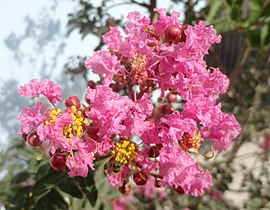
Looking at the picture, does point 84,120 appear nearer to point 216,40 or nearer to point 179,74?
point 179,74

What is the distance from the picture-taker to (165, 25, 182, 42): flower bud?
90 centimetres

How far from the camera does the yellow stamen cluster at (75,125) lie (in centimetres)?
84

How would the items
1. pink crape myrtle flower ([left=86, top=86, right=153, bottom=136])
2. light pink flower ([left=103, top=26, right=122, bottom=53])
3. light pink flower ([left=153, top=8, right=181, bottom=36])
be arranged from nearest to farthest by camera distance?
1. pink crape myrtle flower ([left=86, top=86, right=153, bottom=136])
2. light pink flower ([left=153, top=8, right=181, bottom=36])
3. light pink flower ([left=103, top=26, right=122, bottom=53])

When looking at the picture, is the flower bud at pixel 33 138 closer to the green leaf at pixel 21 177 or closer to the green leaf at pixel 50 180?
the green leaf at pixel 50 180

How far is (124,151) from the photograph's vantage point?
2.97ft

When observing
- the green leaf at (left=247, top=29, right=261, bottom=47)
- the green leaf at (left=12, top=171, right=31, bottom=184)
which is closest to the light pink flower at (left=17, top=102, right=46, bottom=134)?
the green leaf at (left=12, top=171, right=31, bottom=184)

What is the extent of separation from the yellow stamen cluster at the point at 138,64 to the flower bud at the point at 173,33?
0.19ft

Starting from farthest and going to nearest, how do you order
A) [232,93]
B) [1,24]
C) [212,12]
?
[232,93] < [1,24] < [212,12]

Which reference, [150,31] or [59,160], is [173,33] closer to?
[150,31]

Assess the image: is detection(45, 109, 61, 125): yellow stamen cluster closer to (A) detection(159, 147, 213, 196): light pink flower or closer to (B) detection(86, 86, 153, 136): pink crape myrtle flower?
(B) detection(86, 86, 153, 136): pink crape myrtle flower

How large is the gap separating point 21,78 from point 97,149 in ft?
3.10

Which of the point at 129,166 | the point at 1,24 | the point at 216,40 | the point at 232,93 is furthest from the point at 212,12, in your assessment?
the point at 232,93

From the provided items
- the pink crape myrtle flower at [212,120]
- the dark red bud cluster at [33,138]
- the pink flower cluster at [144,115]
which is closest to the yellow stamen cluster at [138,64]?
the pink flower cluster at [144,115]

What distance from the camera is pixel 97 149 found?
88cm
